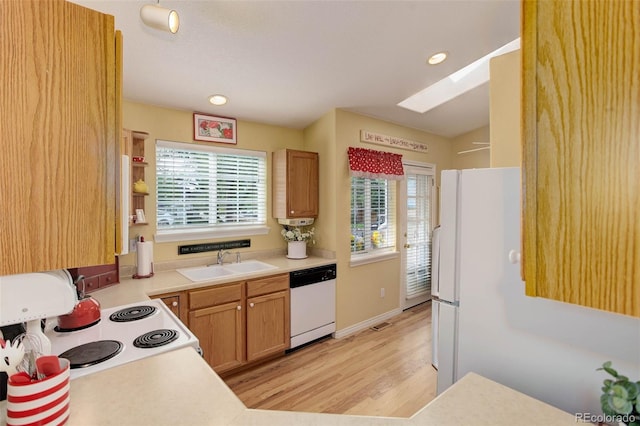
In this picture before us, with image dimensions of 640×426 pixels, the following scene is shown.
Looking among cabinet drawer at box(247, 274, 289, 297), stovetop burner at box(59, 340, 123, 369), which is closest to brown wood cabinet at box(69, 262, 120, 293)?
A: stovetop burner at box(59, 340, 123, 369)

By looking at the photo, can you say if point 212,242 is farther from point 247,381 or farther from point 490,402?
point 490,402

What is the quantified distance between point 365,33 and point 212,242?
2.34 meters

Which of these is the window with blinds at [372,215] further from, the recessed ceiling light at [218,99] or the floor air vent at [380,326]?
the recessed ceiling light at [218,99]

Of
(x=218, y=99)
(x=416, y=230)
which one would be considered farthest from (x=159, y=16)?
(x=416, y=230)

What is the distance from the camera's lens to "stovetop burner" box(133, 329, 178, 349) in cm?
128

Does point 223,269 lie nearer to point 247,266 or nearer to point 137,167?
point 247,266

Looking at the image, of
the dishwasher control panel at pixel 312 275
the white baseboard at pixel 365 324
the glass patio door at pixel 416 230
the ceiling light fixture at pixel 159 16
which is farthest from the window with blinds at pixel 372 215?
the ceiling light fixture at pixel 159 16

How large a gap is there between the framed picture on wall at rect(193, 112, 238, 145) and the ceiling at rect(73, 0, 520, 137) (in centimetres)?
8

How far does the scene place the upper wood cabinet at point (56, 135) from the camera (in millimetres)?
617

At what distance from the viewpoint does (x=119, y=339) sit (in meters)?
1.35

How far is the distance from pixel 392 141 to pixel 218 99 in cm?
222

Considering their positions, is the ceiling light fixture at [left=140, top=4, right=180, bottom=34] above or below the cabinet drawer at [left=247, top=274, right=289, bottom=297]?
above

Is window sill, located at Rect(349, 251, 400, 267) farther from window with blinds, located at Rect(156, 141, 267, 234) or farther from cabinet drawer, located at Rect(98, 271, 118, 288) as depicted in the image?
cabinet drawer, located at Rect(98, 271, 118, 288)

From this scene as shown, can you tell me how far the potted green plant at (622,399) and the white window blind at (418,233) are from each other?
11.6ft
